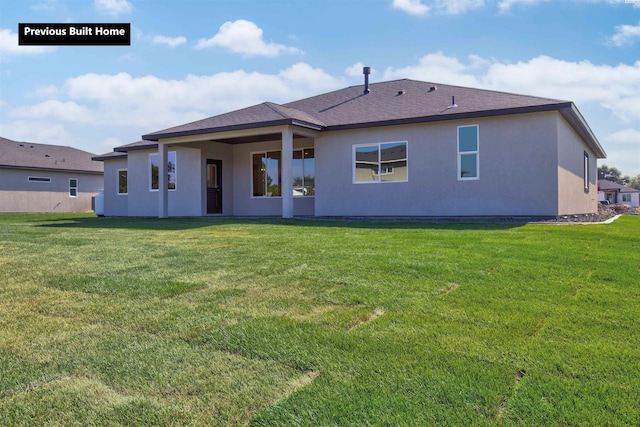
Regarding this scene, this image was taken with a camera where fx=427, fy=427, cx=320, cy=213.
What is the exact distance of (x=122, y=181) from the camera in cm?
1895

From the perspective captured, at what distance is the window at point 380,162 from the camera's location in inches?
491

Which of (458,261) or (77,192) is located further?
(77,192)

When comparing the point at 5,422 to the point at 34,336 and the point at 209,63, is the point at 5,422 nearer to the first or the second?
the point at 34,336

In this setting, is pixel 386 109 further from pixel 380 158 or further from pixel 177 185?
pixel 177 185

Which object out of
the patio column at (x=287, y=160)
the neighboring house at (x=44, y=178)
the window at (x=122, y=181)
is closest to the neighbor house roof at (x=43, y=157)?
the neighboring house at (x=44, y=178)

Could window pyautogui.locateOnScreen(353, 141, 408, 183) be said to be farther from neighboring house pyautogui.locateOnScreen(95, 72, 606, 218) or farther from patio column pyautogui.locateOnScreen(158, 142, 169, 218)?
patio column pyautogui.locateOnScreen(158, 142, 169, 218)

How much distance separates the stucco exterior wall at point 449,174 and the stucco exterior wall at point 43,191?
2052 centimetres

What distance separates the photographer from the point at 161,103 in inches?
666

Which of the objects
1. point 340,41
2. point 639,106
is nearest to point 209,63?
point 340,41

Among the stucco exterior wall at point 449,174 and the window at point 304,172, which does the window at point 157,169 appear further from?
the stucco exterior wall at point 449,174

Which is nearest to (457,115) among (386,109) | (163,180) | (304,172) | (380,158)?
(380,158)

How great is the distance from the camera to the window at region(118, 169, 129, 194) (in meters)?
18.8

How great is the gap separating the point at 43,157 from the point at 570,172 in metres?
28.7

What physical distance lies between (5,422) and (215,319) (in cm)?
133
